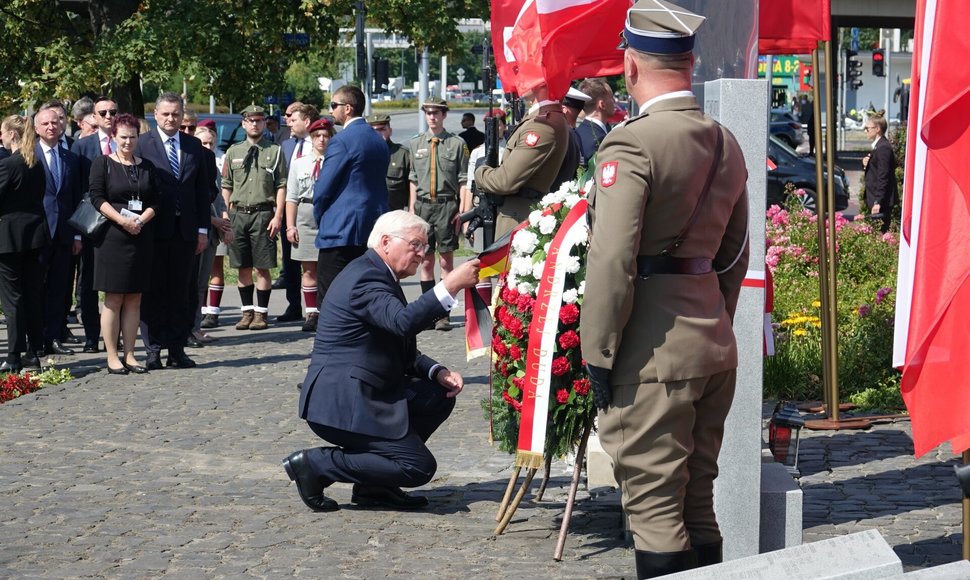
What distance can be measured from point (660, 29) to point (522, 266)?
1.80m

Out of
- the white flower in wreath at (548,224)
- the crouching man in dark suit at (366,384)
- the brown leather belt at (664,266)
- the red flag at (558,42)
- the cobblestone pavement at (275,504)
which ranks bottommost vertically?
the cobblestone pavement at (275,504)

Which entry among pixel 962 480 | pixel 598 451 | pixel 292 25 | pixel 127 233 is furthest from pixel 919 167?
pixel 292 25

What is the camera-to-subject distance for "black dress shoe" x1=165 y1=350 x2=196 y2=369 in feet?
37.5

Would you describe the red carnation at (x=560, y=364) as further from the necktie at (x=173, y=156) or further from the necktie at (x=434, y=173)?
the necktie at (x=434, y=173)

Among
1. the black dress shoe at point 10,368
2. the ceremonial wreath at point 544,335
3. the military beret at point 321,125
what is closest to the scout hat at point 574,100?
the ceremonial wreath at point 544,335

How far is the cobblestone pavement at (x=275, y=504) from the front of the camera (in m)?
5.97

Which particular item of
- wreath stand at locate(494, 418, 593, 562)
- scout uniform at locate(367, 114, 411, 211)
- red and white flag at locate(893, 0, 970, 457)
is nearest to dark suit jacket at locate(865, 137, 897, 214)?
scout uniform at locate(367, 114, 411, 211)

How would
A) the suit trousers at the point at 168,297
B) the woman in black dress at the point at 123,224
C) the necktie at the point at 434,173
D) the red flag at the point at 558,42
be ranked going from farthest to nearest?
1. the necktie at the point at 434,173
2. the suit trousers at the point at 168,297
3. the woman in black dress at the point at 123,224
4. the red flag at the point at 558,42

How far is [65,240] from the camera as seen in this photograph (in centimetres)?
1184

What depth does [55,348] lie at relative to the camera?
40.1 ft

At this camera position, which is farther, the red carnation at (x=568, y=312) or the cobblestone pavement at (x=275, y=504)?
the cobblestone pavement at (x=275, y=504)

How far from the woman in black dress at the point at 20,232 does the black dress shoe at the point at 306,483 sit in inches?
197

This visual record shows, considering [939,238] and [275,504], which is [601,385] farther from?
[275,504]

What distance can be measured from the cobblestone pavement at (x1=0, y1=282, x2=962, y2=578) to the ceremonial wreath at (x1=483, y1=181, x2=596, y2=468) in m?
0.56
